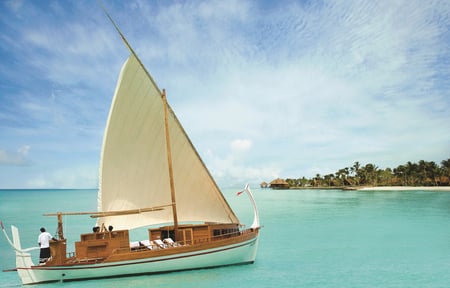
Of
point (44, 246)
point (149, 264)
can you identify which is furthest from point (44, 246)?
point (149, 264)

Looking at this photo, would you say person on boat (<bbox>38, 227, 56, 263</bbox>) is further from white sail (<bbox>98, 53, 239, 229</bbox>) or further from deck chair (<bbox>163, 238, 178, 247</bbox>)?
deck chair (<bbox>163, 238, 178, 247</bbox>)

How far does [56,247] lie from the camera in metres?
15.0

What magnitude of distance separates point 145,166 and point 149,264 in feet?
16.1

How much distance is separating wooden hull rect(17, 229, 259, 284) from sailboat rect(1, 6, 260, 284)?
41 mm

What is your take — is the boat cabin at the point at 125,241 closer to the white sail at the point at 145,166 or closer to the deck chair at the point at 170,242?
the deck chair at the point at 170,242

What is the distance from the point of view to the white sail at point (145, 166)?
16.7 metres

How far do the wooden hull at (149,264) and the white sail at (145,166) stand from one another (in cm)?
206

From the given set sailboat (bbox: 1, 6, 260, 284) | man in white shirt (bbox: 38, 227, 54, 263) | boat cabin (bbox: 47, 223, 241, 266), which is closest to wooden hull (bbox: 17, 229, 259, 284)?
sailboat (bbox: 1, 6, 260, 284)

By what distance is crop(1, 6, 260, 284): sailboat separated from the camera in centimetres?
1553

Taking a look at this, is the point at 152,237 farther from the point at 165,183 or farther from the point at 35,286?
the point at 35,286

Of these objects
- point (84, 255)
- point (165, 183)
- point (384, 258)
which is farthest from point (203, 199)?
point (384, 258)

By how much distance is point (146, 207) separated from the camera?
707 inches

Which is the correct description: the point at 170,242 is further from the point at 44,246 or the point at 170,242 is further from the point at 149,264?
the point at 44,246

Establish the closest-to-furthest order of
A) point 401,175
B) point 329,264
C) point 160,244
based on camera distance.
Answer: point 160,244 → point 329,264 → point 401,175
